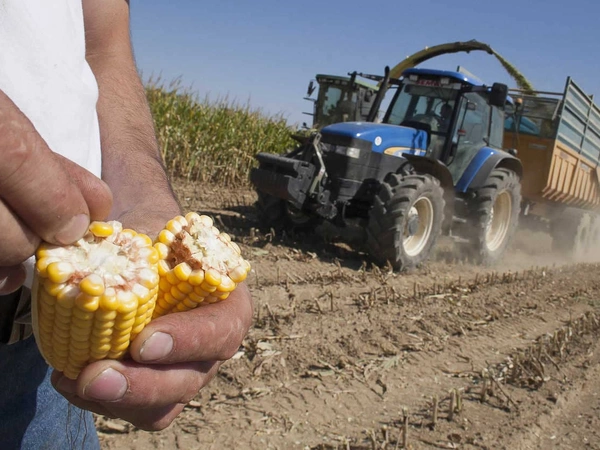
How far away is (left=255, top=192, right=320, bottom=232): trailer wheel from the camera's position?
276 inches

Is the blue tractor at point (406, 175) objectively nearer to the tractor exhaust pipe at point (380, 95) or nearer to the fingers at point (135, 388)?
the tractor exhaust pipe at point (380, 95)

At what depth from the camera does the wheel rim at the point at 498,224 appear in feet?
25.6

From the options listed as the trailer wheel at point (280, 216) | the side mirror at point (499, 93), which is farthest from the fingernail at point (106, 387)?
the side mirror at point (499, 93)

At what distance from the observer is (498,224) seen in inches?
313

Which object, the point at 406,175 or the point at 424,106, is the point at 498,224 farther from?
the point at 406,175

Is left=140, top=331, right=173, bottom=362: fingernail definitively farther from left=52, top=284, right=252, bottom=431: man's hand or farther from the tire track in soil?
the tire track in soil

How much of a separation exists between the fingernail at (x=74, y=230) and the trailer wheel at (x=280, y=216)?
19.8 ft

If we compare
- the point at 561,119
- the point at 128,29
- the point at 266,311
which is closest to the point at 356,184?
the point at 266,311

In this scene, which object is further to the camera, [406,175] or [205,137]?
[205,137]

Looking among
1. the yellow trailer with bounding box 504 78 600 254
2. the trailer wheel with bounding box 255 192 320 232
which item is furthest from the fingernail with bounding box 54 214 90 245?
the yellow trailer with bounding box 504 78 600 254

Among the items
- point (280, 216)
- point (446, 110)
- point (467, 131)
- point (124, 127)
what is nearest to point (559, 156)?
point (467, 131)

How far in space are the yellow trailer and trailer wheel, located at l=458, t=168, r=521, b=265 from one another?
3.77 feet

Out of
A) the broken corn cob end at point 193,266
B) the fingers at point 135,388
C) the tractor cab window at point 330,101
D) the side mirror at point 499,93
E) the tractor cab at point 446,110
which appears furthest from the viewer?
the tractor cab window at point 330,101

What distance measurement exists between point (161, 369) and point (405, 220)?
16.7 feet
